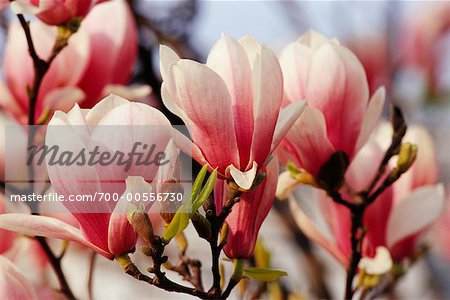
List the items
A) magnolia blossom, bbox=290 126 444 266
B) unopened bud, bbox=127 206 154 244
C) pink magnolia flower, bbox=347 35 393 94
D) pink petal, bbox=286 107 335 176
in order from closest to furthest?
unopened bud, bbox=127 206 154 244 → pink petal, bbox=286 107 335 176 → magnolia blossom, bbox=290 126 444 266 → pink magnolia flower, bbox=347 35 393 94

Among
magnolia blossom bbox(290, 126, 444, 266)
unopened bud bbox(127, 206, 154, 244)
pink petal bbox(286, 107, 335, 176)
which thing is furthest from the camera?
magnolia blossom bbox(290, 126, 444, 266)

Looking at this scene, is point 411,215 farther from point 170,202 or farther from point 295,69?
point 170,202

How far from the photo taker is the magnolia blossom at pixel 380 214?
2.34ft

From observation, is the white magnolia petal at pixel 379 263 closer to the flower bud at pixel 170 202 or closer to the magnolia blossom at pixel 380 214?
the magnolia blossom at pixel 380 214

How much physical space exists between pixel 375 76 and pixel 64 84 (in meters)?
0.98

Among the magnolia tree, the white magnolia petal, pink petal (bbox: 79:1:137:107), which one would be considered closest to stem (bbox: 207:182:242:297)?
the magnolia tree

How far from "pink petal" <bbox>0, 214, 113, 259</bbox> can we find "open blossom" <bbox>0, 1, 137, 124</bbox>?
24 cm

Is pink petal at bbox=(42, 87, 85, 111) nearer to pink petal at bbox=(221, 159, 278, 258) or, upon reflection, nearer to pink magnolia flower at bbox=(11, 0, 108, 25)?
pink magnolia flower at bbox=(11, 0, 108, 25)

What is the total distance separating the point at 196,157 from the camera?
1.72 feet

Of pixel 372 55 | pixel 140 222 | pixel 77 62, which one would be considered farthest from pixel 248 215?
pixel 372 55

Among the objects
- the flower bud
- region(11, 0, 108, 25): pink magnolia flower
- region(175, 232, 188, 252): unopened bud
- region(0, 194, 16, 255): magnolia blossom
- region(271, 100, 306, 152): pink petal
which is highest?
region(11, 0, 108, 25): pink magnolia flower

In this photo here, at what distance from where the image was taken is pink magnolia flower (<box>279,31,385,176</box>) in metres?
0.61

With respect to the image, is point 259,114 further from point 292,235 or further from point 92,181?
point 292,235

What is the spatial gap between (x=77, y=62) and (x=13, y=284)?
1.05ft
